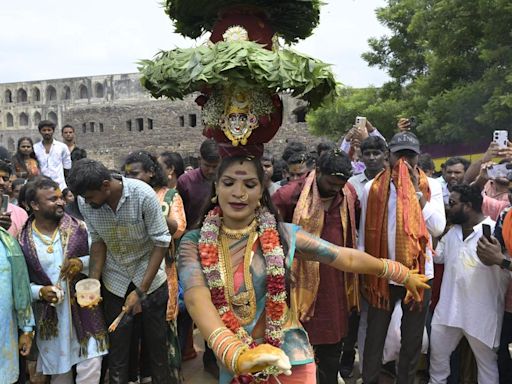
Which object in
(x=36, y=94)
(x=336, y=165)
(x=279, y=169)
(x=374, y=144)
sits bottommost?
(x=279, y=169)

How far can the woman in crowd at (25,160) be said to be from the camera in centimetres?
810

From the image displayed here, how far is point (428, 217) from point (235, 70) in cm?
264

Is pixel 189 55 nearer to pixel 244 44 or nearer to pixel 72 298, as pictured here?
pixel 244 44

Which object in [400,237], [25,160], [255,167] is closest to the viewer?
[255,167]

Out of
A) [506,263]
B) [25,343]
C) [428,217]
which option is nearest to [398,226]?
[428,217]

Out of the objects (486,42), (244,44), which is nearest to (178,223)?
(244,44)

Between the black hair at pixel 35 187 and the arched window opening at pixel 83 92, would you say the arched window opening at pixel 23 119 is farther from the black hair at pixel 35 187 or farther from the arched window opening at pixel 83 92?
the black hair at pixel 35 187

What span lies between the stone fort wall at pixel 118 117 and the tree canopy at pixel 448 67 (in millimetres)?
10632

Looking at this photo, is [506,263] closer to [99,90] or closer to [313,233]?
[313,233]

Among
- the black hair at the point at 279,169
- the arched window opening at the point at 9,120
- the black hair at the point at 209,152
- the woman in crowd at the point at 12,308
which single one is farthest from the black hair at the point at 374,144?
the arched window opening at the point at 9,120

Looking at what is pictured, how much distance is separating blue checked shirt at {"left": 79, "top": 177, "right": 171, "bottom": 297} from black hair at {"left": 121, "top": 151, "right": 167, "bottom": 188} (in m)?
1.04

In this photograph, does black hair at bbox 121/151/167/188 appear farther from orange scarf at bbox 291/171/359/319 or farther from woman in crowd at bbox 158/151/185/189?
orange scarf at bbox 291/171/359/319

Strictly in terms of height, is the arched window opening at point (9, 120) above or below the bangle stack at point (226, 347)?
above

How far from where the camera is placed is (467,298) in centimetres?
479
